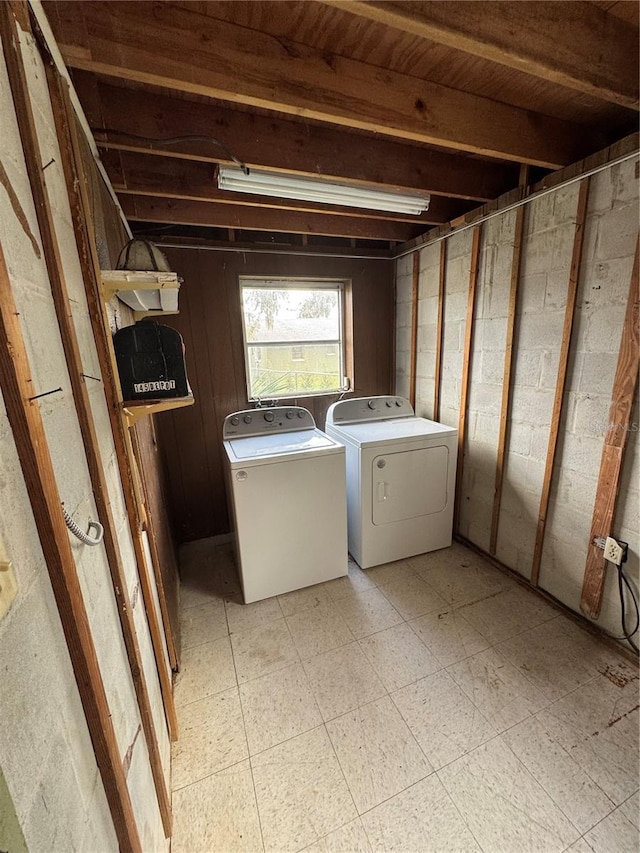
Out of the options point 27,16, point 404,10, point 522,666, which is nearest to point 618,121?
point 404,10

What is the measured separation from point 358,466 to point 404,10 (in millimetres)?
2003

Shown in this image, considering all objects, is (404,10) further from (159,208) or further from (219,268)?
(219,268)

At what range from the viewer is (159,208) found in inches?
85.2

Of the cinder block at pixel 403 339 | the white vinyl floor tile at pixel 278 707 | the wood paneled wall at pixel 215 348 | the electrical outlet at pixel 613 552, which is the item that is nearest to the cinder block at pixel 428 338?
the cinder block at pixel 403 339

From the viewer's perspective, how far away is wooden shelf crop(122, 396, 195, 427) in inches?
46.3

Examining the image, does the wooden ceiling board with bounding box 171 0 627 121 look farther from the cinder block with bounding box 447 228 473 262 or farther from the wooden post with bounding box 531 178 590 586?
the cinder block with bounding box 447 228 473 262

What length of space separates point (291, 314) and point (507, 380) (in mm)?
1768

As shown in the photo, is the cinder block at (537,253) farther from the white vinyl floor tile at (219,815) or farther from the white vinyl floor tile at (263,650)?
the white vinyl floor tile at (219,815)

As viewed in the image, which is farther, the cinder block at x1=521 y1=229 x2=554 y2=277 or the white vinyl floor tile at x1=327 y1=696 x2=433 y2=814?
the cinder block at x1=521 y1=229 x2=554 y2=277

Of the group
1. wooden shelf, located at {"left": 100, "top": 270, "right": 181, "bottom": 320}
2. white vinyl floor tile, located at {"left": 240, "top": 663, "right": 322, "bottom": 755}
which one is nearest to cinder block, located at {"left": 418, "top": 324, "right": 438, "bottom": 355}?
wooden shelf, located at {"left": 100, "top": 270, "right": 181, "bottom": 320}

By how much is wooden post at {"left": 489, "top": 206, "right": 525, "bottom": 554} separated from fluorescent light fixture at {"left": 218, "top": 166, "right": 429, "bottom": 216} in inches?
23.0

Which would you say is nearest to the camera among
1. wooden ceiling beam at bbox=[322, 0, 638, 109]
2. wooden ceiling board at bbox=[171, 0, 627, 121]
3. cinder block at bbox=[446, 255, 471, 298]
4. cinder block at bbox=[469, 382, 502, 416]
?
wooden ceiling beam at bbox=[322, 0, 638, 109]

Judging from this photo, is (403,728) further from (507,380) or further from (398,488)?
(507,380)

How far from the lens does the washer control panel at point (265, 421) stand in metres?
2.56
